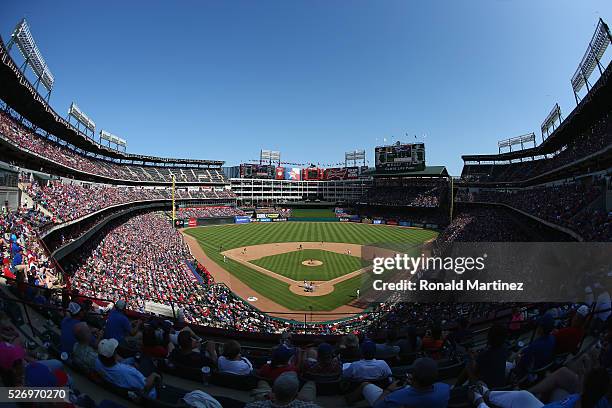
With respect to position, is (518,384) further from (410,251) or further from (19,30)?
(19,30)

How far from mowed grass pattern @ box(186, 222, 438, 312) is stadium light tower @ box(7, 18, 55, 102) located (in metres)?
27.0

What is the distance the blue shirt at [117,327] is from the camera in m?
5.38

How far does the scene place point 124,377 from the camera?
3.64 meters

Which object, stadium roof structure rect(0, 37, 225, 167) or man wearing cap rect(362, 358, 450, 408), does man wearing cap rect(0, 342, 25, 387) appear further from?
stadium roof structure rect(0, 37, 225, 167)

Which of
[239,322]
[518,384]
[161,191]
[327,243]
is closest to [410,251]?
[327,243]

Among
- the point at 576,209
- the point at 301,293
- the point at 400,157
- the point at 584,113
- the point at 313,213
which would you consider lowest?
the point at 301,293

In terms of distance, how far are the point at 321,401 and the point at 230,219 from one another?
69144mm

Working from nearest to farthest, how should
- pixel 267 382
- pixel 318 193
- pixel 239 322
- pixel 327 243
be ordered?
pixel 267 382, pixel 239 322, pixel 327 243, pixel 318 193

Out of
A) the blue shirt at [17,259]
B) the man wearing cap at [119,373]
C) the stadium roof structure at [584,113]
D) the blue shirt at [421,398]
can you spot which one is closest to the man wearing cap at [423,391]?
the blue shirt at [421,398]

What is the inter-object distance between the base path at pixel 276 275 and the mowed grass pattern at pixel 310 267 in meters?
1.58

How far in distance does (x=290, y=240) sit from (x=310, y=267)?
1753 centimetres

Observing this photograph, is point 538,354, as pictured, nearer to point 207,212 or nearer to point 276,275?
point 276,275

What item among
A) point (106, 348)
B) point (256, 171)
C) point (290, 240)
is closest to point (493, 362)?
point (106, 348)

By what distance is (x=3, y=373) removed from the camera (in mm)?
3076
